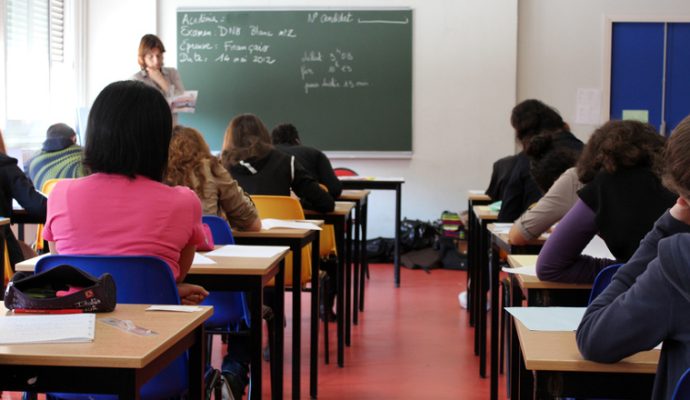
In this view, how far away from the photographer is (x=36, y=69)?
7234mm

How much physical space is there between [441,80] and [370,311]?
9.72 feet

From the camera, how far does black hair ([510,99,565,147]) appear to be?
4.70 meters

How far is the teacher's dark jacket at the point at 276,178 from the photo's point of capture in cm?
455

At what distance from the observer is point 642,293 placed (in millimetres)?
1445

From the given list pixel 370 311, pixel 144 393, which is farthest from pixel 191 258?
pixel 370 311

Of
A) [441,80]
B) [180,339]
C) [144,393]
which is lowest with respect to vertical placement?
[144,393]

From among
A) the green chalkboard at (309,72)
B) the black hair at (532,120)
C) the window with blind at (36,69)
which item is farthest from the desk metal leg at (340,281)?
the green chalkboard at (309,72)

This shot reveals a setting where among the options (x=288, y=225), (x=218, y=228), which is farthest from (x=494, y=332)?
(x=218, y=228)

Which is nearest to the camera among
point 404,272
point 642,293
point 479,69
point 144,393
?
point 642,293

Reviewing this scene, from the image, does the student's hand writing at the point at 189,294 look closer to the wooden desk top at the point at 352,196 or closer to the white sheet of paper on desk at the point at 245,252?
the white sheet of paper on desk at the point at 245,252

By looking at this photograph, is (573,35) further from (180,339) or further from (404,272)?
(180,339)

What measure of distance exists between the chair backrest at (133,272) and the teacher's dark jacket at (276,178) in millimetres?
2453

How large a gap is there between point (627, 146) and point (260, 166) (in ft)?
7.73

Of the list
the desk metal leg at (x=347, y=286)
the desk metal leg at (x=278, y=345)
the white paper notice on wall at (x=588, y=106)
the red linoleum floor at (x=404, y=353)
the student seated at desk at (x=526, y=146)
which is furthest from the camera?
the white paper notice on wall at (x=588, y=106)
